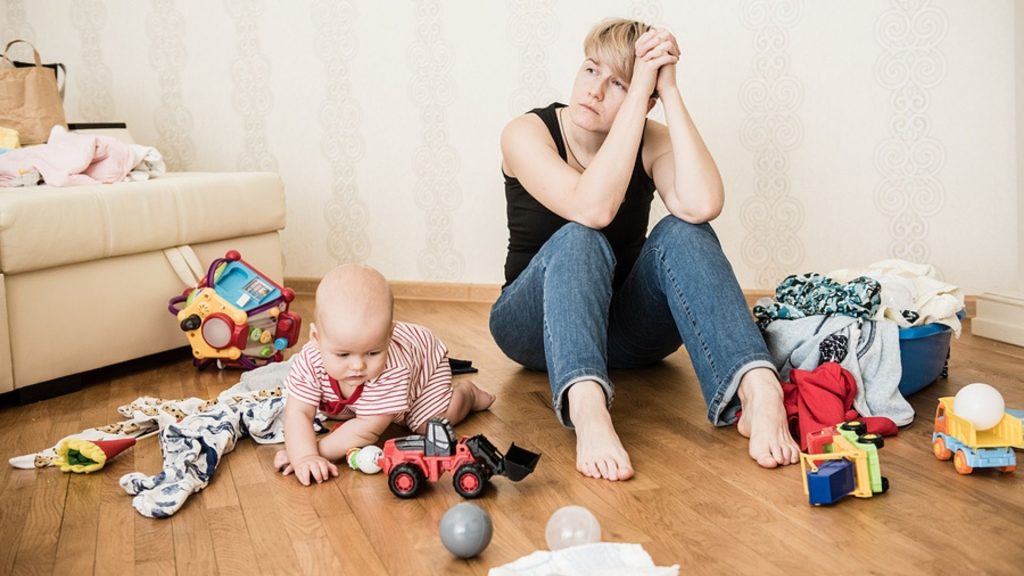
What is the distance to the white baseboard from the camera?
2.54 m

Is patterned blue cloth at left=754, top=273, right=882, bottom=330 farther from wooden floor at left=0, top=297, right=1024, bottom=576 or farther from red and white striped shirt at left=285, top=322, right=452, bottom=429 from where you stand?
red and white striped shirt at left=285, top=322, right=452, bottom=429

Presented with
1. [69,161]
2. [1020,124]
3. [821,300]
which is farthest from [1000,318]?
[69,161]

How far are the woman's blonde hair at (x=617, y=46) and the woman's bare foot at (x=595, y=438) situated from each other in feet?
2.05

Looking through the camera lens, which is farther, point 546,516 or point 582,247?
point 582,247

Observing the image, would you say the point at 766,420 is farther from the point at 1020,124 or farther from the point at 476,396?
the point at 1020,124

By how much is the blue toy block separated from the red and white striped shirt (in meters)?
0.72

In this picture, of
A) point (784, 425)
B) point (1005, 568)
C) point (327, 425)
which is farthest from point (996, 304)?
point (327, 425)

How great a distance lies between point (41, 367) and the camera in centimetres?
229

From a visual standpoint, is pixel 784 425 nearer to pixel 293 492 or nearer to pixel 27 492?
pixel 293 492

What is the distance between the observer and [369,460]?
167 cm

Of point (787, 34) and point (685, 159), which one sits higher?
point (787, 34)

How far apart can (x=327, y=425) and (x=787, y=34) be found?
1.84 m

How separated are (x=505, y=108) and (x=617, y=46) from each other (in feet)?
4.69

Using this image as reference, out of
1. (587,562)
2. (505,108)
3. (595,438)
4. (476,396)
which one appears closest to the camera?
(587,562)
